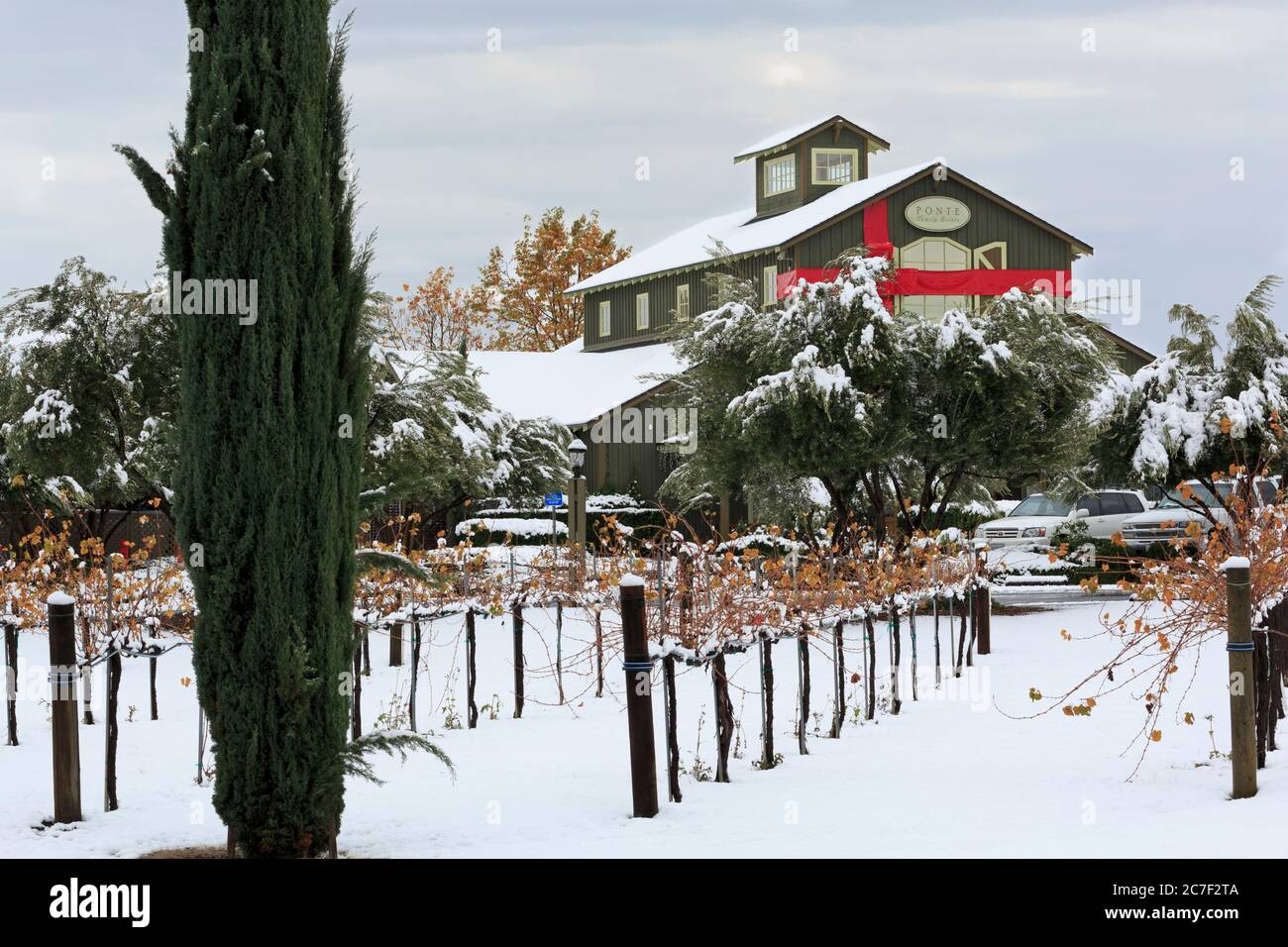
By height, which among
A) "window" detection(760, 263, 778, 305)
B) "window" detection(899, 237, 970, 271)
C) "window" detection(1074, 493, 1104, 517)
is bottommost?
"window" detection(1074, 493, 1104, 517)

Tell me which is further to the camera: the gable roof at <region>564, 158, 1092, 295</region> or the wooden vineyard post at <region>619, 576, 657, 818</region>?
the gable roof at <region>564, 158, 1092, 295</region>

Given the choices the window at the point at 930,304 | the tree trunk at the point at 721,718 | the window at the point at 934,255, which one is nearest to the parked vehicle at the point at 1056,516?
the window at the point at 930,304

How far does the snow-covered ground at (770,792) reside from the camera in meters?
7.12

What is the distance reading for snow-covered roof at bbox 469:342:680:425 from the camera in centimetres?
3762

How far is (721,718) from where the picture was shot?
9.30 meters

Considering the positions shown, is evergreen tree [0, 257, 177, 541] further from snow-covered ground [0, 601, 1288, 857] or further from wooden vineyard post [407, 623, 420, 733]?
wooden vineyard post [407, 623, 420, 733]

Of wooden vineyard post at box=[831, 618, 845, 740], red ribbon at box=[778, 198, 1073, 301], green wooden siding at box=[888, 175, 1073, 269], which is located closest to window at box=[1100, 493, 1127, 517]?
red ribbon at box=[778, 198, 1073, 301]

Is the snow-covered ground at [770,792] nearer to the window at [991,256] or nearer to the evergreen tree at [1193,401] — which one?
the evergreen tree at [1193,401]

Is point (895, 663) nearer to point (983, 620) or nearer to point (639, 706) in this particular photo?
point (983, 620)

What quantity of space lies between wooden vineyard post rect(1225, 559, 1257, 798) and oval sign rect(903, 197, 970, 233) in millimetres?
32947

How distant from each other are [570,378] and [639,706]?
3487cm
